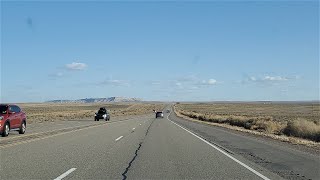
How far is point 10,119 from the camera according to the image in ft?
80.9

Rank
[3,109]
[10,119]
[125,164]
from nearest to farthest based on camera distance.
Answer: [125,164] → [10,119] → [3,109]

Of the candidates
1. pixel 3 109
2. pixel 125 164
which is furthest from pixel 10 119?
pixel 125 164

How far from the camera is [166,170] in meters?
11.5

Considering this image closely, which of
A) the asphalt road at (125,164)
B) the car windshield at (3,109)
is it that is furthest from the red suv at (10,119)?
the asphalt road at (125,164)

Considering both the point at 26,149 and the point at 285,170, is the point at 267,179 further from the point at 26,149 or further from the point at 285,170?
the point at 26,149

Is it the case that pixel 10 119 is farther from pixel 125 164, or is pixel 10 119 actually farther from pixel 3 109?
pixel 125 164

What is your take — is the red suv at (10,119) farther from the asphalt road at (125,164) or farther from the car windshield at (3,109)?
the asphalt road at (125,164)

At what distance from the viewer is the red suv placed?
2380 cm

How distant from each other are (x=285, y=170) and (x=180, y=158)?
3.66 metres

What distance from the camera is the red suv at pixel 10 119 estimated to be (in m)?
23.8

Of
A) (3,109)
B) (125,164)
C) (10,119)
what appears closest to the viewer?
→ (125,164)

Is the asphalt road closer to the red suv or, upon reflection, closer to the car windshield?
the red suv

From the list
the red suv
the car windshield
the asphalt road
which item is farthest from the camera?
the car windshield

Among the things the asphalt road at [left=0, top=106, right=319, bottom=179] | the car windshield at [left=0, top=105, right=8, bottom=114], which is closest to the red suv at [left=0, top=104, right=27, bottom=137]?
the car windshield at [left=0, top=105, right=8, bottom=114]
